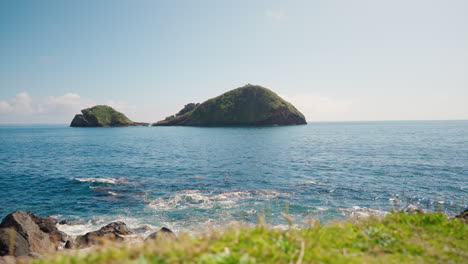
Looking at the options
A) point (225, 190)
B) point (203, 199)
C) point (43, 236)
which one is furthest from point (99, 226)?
point (225, 190)

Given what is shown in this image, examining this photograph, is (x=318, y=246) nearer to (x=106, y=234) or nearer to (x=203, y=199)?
(x=106, y=234)

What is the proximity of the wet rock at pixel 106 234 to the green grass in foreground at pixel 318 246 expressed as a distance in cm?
993

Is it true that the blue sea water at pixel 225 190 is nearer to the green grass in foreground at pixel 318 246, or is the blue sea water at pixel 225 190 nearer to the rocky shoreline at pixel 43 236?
the rocky shoreline at pixel 43 236

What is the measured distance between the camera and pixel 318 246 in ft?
19.2

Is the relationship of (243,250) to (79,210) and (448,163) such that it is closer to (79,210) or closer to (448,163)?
(79,210)

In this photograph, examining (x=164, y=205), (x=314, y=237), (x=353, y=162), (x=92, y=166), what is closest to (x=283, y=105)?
(x=353, y=162)

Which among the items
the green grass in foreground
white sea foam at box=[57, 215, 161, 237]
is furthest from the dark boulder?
the green grass in foreground

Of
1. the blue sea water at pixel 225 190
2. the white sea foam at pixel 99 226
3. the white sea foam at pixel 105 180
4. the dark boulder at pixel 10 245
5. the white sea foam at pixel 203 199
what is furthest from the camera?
the white sea foam at pixel 105 180

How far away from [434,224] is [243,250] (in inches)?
269

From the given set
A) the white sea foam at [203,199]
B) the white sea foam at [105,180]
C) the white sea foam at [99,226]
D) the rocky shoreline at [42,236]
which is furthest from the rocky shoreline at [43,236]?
the white sea foam at [105,180]

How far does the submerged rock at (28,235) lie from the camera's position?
1259cm

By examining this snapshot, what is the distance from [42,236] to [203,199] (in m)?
12.6

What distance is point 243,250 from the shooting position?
533cm

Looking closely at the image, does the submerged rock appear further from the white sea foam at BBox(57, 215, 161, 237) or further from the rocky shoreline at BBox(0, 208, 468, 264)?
the white sea foam at BBox(57, 215, 161, 237)
